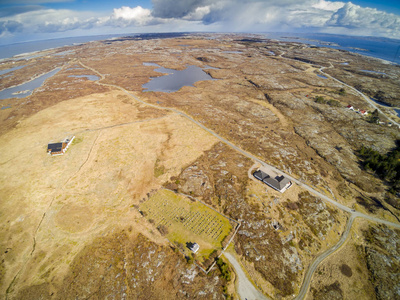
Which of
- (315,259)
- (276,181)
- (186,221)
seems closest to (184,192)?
(186,221)

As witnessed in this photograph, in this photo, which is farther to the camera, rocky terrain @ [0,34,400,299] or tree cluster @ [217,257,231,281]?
rocky terrain @ [0,34,400,299]

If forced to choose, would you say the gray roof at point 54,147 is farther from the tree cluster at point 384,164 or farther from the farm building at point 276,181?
the tree cluster at point 384,164

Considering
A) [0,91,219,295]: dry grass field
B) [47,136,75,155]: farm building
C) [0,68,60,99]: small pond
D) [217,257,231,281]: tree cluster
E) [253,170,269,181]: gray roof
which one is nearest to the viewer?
[217,257,231,281]: tree cluster

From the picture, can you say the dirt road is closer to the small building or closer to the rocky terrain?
the rocky terrain

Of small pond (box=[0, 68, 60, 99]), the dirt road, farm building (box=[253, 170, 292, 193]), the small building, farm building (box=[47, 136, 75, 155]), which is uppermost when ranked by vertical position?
small pond (box=[0, 68, 60, 99])

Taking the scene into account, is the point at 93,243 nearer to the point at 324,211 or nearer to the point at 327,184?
the point at 324,211

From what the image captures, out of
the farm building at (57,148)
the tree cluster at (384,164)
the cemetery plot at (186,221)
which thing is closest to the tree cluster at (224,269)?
the cemetery plot at (186,221)

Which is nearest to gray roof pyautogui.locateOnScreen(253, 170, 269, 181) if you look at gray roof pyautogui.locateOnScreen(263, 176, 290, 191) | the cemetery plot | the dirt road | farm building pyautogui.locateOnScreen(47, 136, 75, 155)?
gray roof pyautogui.locateOnScreen(263, 176, 290, 191)
